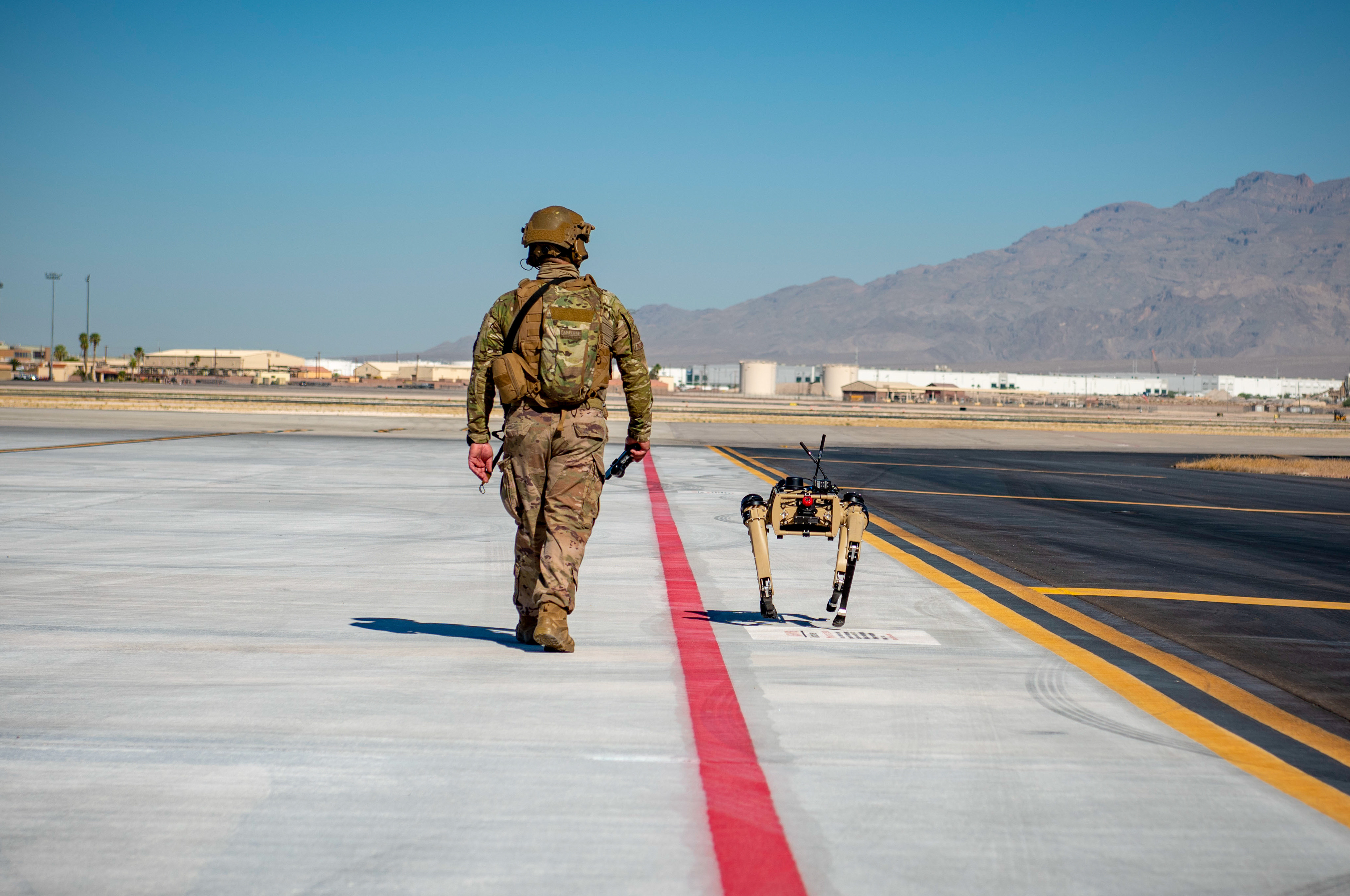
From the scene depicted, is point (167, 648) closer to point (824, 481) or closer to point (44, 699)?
point (44, 699)

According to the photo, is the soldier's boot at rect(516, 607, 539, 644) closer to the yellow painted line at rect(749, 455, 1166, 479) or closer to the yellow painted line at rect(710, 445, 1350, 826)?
the yellow painted line at rect(710, 445, 1350, 826)

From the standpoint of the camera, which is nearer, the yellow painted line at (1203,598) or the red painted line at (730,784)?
the red painted line at (730,784)

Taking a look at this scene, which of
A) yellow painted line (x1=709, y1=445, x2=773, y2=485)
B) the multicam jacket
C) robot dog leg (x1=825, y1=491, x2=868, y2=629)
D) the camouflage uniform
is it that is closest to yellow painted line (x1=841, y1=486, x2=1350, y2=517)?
yellow painted line (x1=709, y1=445, x2=773, y2=485)

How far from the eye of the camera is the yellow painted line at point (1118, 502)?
1599cm

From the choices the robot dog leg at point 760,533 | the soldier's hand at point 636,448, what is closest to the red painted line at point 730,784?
the robot dog leg at point 760,533

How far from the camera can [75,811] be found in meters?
3.42

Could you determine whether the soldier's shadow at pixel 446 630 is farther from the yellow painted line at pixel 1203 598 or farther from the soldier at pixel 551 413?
the yellow painted line at pixel 1203 598

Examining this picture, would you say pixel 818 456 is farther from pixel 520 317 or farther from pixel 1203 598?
pixel 1203 598

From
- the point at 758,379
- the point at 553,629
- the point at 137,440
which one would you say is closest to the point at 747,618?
the point at 553,629

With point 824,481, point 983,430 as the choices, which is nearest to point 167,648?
point 824,481

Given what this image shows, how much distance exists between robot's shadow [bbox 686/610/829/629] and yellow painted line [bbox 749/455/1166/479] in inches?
668

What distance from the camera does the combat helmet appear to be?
5781mm

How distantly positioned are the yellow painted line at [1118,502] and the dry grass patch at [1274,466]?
1055 centimetres

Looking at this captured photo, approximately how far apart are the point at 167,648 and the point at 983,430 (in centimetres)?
4439
